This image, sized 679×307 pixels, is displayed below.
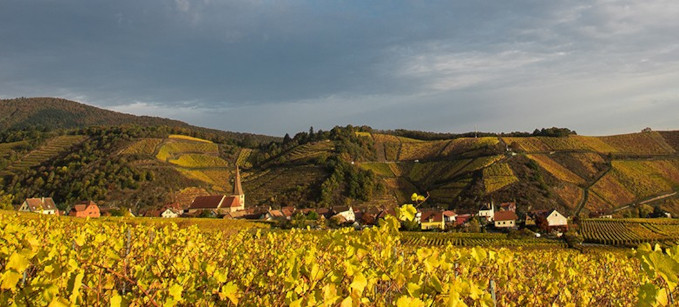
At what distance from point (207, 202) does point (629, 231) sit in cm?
7570

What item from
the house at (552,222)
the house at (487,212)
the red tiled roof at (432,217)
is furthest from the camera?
the house at (487,212)

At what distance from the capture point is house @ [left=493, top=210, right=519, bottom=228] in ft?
239

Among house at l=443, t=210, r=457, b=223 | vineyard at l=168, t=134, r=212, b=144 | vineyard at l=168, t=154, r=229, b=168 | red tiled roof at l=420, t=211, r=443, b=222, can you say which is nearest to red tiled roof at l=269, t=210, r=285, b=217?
red tiled roof at l=420, t=211, r=443, b=222

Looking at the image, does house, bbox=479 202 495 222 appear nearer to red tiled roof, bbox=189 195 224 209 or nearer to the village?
the village

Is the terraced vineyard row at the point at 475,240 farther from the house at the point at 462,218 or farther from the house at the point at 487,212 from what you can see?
the house at the point at 487,212

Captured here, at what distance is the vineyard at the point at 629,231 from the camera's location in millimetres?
51219

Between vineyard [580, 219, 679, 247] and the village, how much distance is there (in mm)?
4295

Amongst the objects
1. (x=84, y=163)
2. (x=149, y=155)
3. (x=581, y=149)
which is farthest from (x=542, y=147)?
(x=84, y=163)

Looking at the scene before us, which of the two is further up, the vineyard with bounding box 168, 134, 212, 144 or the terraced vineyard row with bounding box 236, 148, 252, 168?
the vineyard with bounding box 168, 134, 212, 144

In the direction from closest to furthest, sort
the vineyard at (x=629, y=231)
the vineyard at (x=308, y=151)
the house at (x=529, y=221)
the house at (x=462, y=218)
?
1. the vineyard at (x=629, y=231)
2. the house at (x=529, y=221)
3. the house at (x=462, y=218)
4. the vineyard at (x=308, y=151)

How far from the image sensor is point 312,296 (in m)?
2.80

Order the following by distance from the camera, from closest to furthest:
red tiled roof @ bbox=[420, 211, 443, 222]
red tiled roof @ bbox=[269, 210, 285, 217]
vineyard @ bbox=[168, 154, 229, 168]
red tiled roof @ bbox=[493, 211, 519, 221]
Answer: red tiled roof @ bbox=[420, 211, 443, 222] → red tiled roof @ bbox=[493, 211, 519, 221] → red tiled roof @ bbox=[269, 210, 285, 217] → vineyard @ bbox=[168, 154, 229, 168]

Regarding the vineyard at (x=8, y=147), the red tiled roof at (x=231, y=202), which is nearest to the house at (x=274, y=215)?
the red tiled roof at (x=231, y=202)

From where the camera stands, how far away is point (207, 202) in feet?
303
